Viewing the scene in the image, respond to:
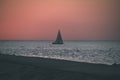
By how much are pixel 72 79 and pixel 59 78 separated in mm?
586

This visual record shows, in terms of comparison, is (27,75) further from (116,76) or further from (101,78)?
(116,76)

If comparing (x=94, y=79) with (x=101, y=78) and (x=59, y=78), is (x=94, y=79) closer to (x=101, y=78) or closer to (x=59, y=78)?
(x=101, y=78)

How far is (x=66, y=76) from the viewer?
8.87m

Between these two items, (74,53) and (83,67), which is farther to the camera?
(74,53)

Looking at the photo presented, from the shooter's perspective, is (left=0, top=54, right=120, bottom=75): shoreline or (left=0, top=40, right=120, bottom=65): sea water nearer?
(left=0, top=54, right=120, bottom=75): shoreline

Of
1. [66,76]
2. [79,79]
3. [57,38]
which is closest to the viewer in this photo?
[79,79]

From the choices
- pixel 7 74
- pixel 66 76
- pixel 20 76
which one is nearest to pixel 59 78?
pixel 66 76

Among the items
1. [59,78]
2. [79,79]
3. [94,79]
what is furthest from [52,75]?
[94,79]

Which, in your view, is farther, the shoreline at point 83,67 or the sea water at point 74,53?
the sea water at point 74,53

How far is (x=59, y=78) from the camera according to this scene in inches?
335

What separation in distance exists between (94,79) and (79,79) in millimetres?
699

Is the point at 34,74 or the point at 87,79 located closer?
the point at 87,79

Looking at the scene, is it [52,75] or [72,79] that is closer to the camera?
[72,79]

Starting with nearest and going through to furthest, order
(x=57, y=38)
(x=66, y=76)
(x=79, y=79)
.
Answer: (x=79, y=79), (x=66, y=76), (x=57, y=38)
